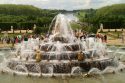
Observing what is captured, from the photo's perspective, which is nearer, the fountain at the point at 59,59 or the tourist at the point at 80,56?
the fountain at the point at 59,59

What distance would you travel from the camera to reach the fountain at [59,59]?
21.9 metres

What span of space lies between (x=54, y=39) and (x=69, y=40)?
103 centimetres

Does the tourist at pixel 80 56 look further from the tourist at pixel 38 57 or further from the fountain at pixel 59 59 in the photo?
the tourist at pixel 38 57

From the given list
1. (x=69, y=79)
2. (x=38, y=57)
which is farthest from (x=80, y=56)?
(x=38, y=57)

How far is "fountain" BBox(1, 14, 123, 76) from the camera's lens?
2194 cm

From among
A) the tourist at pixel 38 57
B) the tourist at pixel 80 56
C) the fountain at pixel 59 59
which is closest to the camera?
the fountain at pixel 59 59

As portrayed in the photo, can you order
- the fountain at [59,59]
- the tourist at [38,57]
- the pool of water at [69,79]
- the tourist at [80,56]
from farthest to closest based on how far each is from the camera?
the tourist at [38,57], the tourist at [80,56], the fountain at [59,59], the pool of water at [69,79]

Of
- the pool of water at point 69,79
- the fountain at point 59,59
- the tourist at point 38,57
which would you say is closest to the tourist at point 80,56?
the fountain at point 59,59

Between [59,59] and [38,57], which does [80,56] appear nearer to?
[59,59]

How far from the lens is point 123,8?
135 metres

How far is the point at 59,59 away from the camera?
75.3 feet

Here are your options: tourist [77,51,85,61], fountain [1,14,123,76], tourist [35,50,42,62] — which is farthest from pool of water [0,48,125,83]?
tourist [35,50,42,62]

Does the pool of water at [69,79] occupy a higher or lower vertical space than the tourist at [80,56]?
lower

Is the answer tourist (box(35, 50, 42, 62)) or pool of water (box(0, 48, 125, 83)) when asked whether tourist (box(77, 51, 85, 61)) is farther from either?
tourist (box(35, 50, 42, 62))
